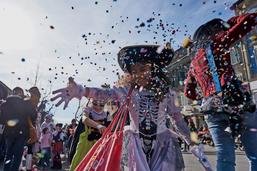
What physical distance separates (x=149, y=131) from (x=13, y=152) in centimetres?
385

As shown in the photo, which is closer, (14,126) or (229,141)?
(229,141)

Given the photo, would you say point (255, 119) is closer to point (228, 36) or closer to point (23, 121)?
point (228, 36)

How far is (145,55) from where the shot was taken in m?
3.90

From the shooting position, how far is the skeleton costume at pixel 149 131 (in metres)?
3.32

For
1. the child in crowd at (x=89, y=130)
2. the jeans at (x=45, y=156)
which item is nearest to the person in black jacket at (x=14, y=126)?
the child in crowd at (x=89, y=130)

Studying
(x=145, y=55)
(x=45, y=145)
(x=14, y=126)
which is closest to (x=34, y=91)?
(x=14, y=126)

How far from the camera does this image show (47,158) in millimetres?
12297

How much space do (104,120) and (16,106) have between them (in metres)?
1.67

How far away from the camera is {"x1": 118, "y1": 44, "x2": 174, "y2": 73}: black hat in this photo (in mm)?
3904

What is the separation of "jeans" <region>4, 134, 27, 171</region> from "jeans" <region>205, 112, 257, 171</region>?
4.30 meters

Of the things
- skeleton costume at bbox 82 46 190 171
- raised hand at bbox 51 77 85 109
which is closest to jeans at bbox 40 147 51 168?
skeleton costume at bbox 82 46 190 171

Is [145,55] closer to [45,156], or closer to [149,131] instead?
[149,131]

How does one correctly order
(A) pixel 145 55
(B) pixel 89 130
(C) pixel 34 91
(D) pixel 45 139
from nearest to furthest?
(A) pixel 145 55, (B) pixel 89 130, (C) pixel 34 91, (D) pixel 45 139

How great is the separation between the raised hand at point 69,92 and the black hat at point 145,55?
36.0 inches
